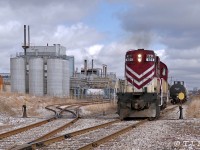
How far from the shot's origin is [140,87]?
1819 centimetres

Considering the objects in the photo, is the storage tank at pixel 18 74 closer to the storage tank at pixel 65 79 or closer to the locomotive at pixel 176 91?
the storage tank at pixel 65 79

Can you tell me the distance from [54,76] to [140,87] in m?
39.3

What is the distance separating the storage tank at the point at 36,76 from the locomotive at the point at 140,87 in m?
39.0

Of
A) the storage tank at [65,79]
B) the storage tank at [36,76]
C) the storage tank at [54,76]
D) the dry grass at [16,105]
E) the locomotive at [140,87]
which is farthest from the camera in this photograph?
the storage tank at [65,79]

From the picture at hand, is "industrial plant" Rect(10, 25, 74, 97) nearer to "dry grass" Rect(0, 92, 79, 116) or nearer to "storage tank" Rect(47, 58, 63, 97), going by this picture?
"storage tank" Rect(47, 58, 63, 97)

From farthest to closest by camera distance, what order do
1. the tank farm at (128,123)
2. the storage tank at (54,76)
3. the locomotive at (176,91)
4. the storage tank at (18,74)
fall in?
the storage tank at (18,74) < the storage tank at (54,76) < the locomotive at (176,91) < the tank farm at (128,123)

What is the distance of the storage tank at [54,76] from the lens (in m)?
56.5

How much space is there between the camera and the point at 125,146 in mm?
8930

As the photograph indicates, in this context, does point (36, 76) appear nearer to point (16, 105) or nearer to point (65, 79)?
point (65, 79)

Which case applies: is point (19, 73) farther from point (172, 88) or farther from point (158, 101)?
point (158, 101)

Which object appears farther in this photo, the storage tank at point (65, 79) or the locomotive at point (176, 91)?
the storage tank at point (65, 79)

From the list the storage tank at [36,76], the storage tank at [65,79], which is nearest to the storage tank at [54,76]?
the storage tank at [36,76]

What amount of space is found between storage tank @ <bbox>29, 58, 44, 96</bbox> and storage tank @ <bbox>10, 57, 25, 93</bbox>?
1563 millimetres

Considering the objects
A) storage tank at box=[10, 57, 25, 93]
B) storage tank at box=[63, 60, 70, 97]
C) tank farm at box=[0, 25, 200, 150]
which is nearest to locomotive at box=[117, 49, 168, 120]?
tank farm at box=[0, 25, 200, 150]
